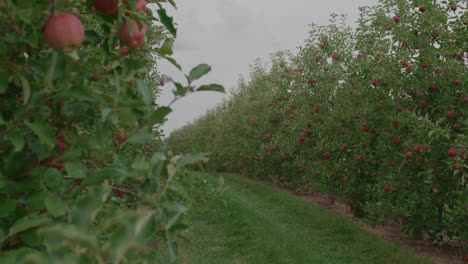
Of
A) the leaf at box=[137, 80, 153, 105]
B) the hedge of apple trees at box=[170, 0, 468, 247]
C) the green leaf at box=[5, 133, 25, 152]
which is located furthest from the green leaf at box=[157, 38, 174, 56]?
the hedge of apple trees at box=[170, 0, 468, 247]

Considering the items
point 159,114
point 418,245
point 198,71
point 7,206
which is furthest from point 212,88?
point 418,245

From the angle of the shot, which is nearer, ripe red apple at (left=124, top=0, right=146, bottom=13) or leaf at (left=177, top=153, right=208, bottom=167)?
leaf at (left=177, top=153, right=208, bottom=167)

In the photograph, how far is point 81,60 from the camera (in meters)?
1.32

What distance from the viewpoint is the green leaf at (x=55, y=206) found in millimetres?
1036

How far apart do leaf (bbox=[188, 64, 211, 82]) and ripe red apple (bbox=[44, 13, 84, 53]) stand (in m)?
0.33

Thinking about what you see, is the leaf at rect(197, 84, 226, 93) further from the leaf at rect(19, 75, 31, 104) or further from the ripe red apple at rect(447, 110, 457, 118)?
the ripe red apple at rect(447, 110, 457, 118)

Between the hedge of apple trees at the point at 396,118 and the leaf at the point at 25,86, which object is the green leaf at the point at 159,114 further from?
the hedge of apple trees at the point at 396,118

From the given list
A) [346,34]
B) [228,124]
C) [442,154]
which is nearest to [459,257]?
[442,154]

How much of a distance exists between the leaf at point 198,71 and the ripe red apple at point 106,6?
0.33 metres

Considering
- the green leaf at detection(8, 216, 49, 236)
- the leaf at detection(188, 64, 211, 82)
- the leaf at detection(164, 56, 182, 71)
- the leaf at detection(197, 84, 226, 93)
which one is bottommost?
the green leaf at detection(8, 216, 49, 236)

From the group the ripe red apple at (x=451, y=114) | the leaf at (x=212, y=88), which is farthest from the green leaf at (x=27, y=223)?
the ripe red apple at (x=451, y=114)

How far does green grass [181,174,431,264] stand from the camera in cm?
637

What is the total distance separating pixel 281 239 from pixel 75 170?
6.42 m

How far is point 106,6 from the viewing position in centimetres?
129
